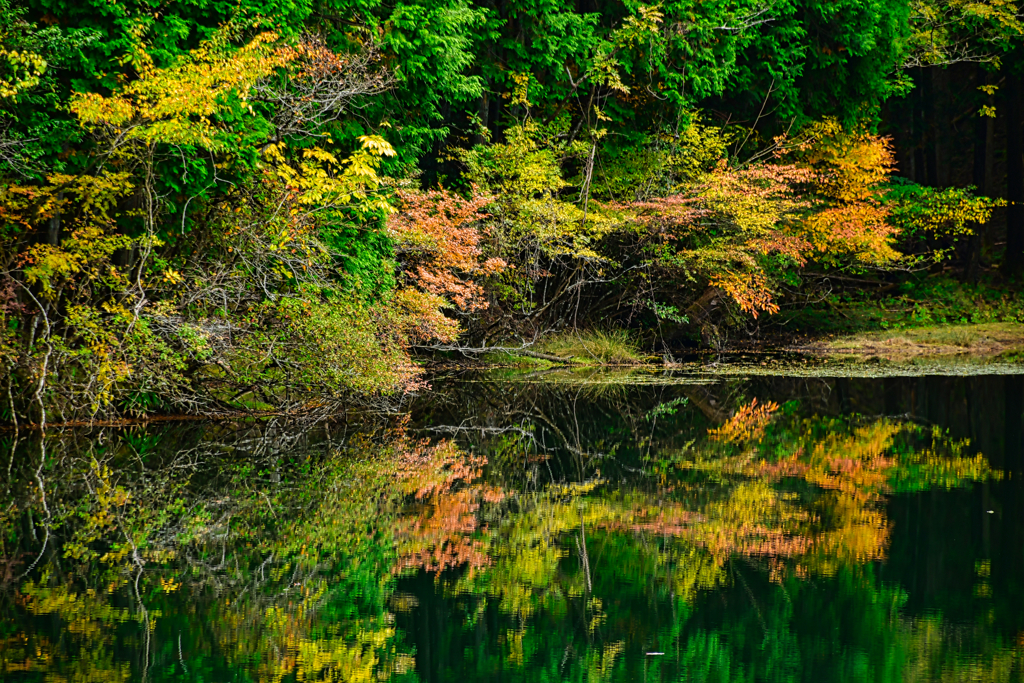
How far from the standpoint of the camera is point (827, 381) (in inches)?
708

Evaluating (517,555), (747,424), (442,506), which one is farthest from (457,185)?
(517,555)

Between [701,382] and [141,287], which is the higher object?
[141,287]

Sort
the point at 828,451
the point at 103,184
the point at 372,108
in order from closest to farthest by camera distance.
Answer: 1. the point at 828,451
2. the point at 103,184
3. the point at 372,108

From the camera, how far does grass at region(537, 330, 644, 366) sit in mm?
21228

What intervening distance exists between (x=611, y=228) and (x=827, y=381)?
4.94 m

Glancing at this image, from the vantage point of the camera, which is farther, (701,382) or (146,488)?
(701,382)

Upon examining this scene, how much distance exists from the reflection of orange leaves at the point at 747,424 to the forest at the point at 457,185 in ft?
13.4

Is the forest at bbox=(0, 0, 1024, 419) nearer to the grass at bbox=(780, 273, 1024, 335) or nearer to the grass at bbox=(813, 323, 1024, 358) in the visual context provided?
the grass at bbox=(780, 273, 1024, 335)

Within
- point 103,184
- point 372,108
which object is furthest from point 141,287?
point 372,108

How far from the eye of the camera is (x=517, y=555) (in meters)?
6.69

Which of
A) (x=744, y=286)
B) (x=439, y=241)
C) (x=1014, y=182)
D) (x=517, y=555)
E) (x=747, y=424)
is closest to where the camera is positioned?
(x=517, y=555)

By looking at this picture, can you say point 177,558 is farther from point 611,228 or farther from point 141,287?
point 611,228

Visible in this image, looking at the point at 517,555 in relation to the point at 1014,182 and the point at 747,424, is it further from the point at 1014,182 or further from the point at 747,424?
the point at 1014,182

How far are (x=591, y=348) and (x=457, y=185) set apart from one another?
407cm
